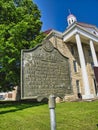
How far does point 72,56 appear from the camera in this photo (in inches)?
1027

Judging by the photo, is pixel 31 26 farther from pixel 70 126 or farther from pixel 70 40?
pixel 70 126

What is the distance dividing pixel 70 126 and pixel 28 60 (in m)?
4.81

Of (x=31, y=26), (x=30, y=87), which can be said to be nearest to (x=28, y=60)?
(x=30, y=87)

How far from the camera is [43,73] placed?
5.02 metres

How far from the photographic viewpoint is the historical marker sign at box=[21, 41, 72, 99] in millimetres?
4625

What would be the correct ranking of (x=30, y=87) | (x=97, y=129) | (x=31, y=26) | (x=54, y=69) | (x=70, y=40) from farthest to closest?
(x=70, y=40)
(x=31, y=26)
(x=97, y=129)
(x=54, y=69)
(x=30, y=87)

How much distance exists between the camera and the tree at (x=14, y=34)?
14.6 metres

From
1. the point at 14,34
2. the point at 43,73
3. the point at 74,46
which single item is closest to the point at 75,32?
the point at 74,46

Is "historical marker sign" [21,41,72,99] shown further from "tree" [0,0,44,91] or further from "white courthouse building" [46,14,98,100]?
"white courthouse building" [46,14,98,100]

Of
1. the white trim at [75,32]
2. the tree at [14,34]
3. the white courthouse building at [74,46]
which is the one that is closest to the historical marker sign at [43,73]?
the tree at [14,34]

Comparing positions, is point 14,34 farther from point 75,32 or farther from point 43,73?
point 75,32

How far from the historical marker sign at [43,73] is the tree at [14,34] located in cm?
907

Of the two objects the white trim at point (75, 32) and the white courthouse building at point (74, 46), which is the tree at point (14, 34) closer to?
the white courthouse building at point (74, 46)

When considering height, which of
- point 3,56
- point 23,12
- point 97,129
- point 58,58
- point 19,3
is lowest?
point 97,129
